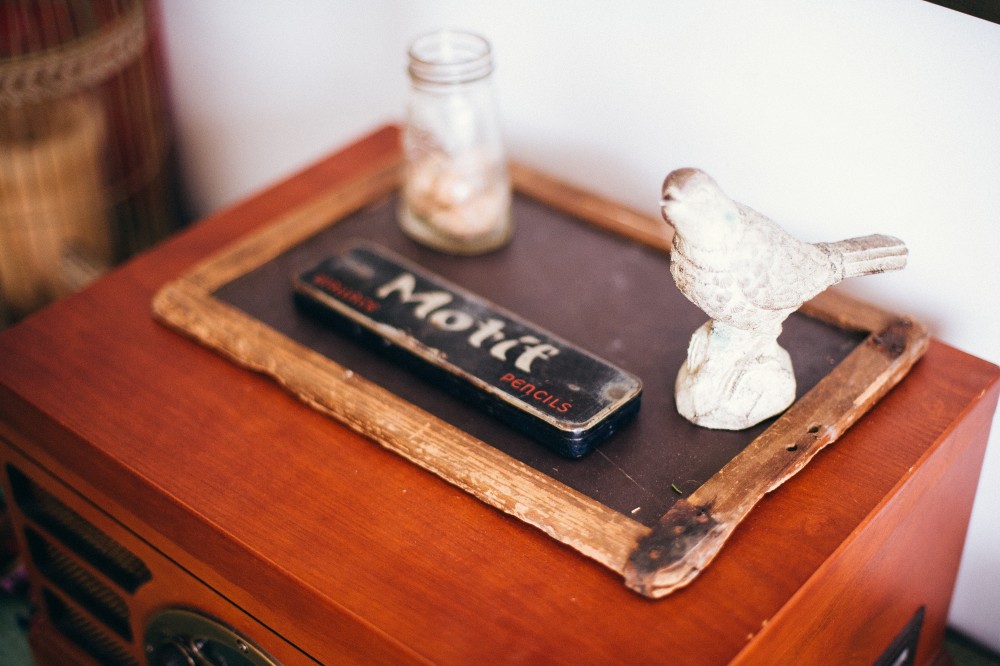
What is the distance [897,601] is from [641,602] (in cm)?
29

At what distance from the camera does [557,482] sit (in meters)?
0.69

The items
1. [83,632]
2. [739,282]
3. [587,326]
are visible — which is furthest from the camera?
[83,632]

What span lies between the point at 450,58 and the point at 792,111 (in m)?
0.32

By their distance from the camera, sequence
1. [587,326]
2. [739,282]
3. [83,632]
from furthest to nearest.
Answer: [83,632] → [587,326] → [739,282]

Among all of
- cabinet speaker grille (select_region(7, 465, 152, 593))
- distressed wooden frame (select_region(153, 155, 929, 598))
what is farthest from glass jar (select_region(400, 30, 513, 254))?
cabinet speaker grille (select_region(7, 465, 152, 593))

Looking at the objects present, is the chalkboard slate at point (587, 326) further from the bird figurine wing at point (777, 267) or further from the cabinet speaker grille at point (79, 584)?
the cabinet speaker grille at point (79, 584)

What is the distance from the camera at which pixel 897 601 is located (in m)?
0.79

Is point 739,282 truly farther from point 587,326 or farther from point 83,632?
point 83,632

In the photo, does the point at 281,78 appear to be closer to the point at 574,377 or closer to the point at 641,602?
the point at 574,377

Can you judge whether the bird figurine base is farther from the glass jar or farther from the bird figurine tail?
the glass jar

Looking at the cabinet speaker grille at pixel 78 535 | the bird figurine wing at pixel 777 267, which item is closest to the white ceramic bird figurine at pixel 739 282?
the bird figurine wing at pixel 777 267

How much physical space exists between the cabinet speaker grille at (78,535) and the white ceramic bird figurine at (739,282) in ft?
1.59

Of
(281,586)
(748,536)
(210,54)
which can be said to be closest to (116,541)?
(281,586)

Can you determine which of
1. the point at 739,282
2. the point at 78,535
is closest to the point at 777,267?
the point at 739,282
